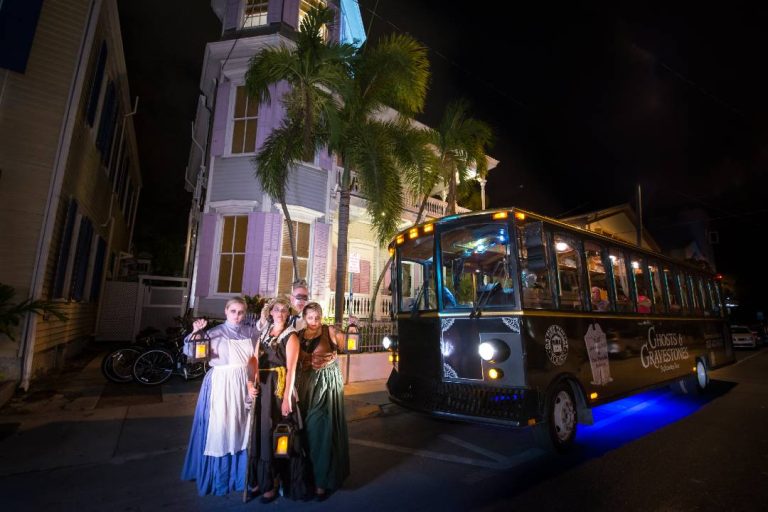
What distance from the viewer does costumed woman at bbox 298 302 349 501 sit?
345cm

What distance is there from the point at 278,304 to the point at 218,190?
9069mm

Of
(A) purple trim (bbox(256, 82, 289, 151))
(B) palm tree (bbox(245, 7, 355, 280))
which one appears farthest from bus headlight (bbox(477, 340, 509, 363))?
(A) purple trim (bbox(256, 82, 289, 151))

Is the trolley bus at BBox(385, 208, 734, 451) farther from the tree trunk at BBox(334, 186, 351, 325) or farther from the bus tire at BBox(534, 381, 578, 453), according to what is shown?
Answer: the tree trunk at BBox(334, 186, 351, 325)

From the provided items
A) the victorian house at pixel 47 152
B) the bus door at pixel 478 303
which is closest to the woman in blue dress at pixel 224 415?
the bus door at pixel 478 303

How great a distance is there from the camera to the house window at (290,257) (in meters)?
11.2

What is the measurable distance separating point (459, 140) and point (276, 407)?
9.86 meters

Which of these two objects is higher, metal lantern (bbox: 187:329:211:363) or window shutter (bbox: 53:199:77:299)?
window shutter (bbox: 53:199:77:299)

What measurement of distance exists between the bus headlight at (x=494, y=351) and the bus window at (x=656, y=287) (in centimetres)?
418

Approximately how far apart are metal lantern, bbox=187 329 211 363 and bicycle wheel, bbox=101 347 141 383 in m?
5.73

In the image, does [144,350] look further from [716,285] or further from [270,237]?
[716,285]

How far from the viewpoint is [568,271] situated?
5344 mm

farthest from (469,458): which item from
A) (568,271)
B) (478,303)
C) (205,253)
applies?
(205,253)

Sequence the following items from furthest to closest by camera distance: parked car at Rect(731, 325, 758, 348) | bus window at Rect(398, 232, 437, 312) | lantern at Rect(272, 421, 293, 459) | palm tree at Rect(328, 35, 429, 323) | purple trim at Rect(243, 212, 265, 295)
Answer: parked car at Rect(731, 325, 758, 348), purple trim at Rect(243, 212, 265, 295), palm tree at Rect(328, 35, 429, 323), bus window at Rect(398, 232, 437, 312), lantern at Rect(272, 421, 293, 459)

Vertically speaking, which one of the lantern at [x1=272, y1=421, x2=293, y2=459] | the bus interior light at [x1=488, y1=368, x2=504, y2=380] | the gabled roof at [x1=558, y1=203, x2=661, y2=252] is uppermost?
the gabled roof at [x1=558, y1=203, x2=661, y2=252]
